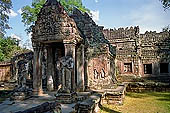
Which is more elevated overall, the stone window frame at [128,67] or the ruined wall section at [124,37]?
the ruined wall section at [124,37]

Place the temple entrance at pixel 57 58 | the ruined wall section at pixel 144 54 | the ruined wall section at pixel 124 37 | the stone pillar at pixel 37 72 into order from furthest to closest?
the ruined wall section at pixel 124 37 → the ruined wall section at pixel 144 54 → the temple entrance at pixel 57 58 → the stone pillar at pixel 37 72

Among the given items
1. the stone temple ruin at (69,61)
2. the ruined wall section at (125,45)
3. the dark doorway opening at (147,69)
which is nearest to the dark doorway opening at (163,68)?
the dark doorway opening at (147,69)

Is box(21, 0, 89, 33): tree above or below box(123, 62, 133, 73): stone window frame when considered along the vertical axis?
above

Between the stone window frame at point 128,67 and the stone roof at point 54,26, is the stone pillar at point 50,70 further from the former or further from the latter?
the stone window frame at point 128,67

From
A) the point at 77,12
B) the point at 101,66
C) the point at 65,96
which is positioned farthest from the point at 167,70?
the point at 65,96

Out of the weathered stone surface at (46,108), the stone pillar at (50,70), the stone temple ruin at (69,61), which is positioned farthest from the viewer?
the stone pillar at (50,70)

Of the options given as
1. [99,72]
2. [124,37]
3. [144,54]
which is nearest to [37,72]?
[99,72]

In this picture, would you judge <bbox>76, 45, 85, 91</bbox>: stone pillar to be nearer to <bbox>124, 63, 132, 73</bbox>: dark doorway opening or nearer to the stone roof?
the stone roof

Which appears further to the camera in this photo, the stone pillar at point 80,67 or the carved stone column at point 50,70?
the carved stone column at point 50,70

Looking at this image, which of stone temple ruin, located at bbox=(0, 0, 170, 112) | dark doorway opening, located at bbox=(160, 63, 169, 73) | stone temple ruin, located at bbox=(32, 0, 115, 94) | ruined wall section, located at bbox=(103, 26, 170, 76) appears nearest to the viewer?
stone temple ruin, located at bbox=(0, 0, 170, 112)

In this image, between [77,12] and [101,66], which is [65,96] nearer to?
[101,66]

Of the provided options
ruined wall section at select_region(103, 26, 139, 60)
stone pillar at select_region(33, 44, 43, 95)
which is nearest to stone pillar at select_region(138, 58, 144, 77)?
ruined wall section at select_region(103, 26, 139, 60)

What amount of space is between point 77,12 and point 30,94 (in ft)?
20.6

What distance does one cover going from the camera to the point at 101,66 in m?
10.8
